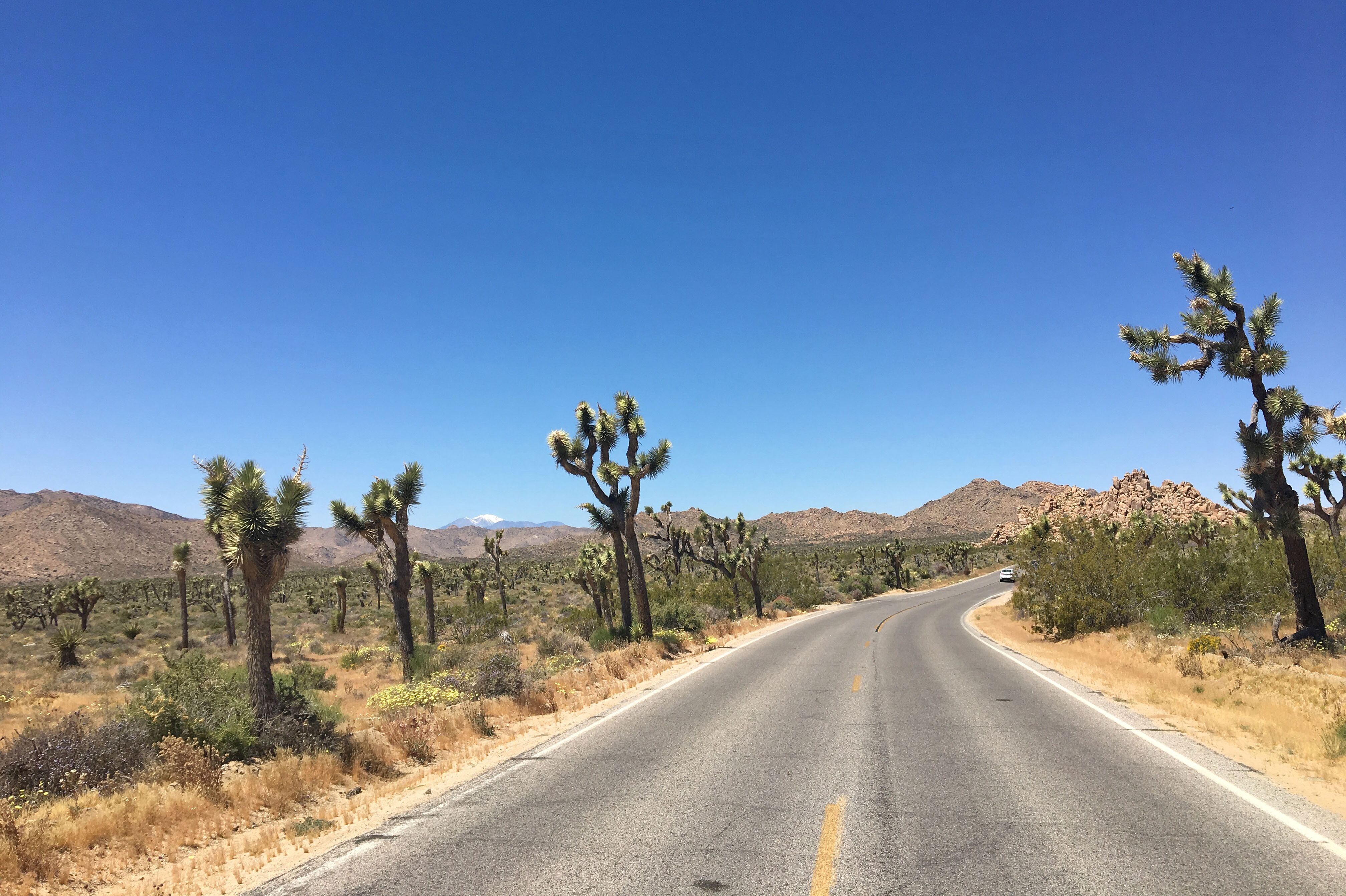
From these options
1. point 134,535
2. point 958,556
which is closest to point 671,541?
point 958,556

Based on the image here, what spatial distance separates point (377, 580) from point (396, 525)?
125 ft

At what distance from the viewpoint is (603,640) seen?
79.7 ft

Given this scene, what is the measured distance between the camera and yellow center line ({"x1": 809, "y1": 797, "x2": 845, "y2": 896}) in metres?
4.83

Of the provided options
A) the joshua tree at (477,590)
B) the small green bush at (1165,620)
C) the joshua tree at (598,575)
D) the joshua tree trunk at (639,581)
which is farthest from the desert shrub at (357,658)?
the small green bush at (1165,620)

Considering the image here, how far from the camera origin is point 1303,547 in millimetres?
16875

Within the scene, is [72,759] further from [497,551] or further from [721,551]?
[497,551]

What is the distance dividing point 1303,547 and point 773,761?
16.7 meters

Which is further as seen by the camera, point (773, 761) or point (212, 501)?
point (212, 501)

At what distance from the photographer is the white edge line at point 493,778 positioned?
216 inches

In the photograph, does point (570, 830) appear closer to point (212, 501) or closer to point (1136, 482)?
point (212, 501)

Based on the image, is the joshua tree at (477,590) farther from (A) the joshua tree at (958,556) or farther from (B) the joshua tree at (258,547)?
(A) the joshua tree at (958,556)

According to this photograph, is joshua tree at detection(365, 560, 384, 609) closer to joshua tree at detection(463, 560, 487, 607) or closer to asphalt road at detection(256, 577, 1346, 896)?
joshua tree at detection(463, 560, 487, 607)

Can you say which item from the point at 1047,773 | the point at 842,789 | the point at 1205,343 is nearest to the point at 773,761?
the point at 842,789

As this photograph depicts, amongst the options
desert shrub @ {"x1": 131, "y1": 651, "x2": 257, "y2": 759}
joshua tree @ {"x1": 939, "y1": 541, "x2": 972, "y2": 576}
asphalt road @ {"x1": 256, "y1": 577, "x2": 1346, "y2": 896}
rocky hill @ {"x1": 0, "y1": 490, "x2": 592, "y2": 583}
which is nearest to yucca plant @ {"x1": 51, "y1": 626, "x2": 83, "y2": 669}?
desert shrub @ {"x1": 131, "y1": 651, "x2": 257, "y2": 759}
